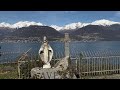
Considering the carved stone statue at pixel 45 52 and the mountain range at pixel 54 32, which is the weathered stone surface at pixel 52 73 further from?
the mountain range at pixel 54 32

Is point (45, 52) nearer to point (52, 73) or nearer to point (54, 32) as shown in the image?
point (52, 73)

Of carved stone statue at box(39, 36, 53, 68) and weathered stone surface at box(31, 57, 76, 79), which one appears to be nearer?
weathered stone surface at box(31, 57, 76, 79)

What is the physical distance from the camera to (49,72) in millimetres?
9398

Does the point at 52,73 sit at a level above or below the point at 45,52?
below

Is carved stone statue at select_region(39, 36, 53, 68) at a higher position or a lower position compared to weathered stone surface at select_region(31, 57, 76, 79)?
higher

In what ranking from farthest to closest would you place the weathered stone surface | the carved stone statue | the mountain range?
1. the mountain range
2. the carved stone statue
3. the weathered stone surface

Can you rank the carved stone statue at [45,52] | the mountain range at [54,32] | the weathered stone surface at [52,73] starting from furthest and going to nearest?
the mountain range at [54,32], the carved stone statue at [45,52], the weathered stone surface at [52,73]

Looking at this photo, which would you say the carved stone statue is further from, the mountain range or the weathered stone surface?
the mountain range

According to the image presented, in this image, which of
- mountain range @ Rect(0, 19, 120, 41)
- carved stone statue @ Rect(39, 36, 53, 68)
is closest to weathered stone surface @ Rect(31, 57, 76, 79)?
carved stone statue @ Rect(39, 36, 53, 68)

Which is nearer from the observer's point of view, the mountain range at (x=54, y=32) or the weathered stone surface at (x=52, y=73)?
the weathered stone surface at (x=52, y=73)

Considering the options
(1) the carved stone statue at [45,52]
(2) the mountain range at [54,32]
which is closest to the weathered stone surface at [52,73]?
(1) the carved stone statue at [45,52]

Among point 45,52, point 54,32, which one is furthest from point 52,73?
point 54,32

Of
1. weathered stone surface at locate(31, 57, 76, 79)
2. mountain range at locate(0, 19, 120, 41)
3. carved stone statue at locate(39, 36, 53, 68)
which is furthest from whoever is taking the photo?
mountain range at locate(0, 19, 120, 41)

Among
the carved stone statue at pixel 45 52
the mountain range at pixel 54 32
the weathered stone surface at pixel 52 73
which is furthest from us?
the mountain range at pixel 54 32
